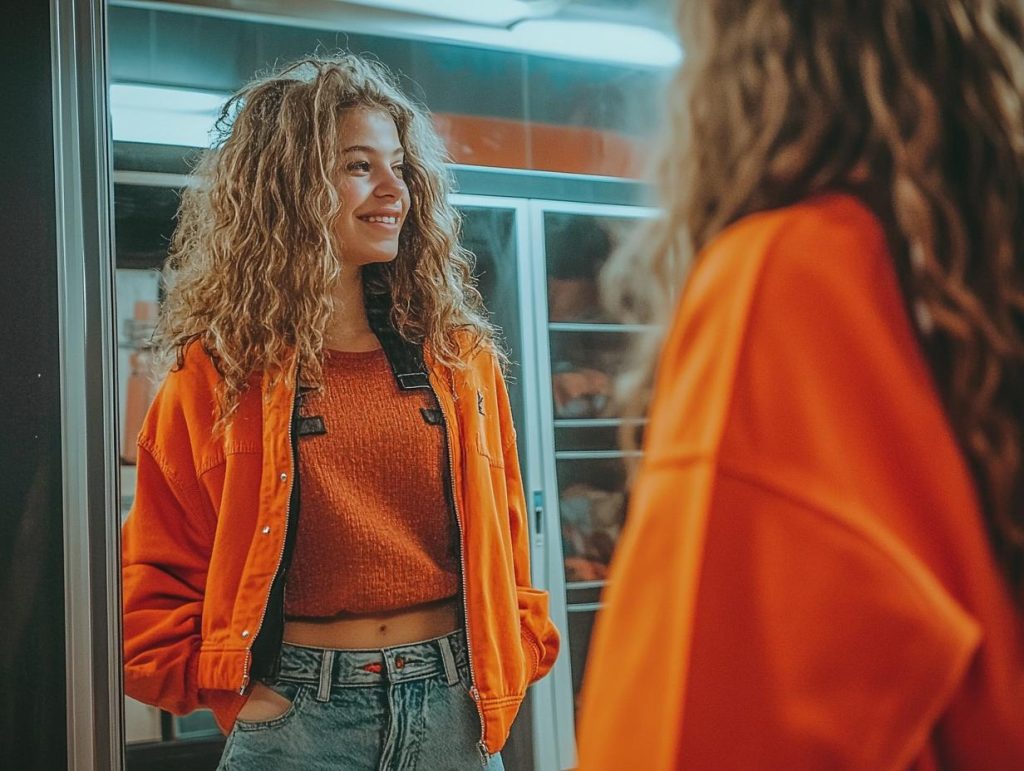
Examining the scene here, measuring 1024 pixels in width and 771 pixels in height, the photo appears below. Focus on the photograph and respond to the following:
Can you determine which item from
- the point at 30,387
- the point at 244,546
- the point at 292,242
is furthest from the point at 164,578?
the point at 292,242

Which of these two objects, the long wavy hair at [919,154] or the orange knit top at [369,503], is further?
the orange knit top at [369,503]

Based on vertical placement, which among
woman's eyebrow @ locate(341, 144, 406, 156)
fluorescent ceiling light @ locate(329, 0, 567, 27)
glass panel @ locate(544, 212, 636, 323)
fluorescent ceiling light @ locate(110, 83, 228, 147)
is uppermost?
fluorescent ceiling light @ locate(329, 0, 567, 27)

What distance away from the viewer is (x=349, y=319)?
1.70 meters

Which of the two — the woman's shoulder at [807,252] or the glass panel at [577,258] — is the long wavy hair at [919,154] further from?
the glass panel at [577,258]

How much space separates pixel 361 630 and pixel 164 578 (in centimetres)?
37

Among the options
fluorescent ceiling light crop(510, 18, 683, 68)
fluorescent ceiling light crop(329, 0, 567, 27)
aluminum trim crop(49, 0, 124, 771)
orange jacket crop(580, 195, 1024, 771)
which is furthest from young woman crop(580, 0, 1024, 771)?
aluminum trim crop(49, 0, 124, 771)

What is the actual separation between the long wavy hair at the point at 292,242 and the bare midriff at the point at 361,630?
1.15ft

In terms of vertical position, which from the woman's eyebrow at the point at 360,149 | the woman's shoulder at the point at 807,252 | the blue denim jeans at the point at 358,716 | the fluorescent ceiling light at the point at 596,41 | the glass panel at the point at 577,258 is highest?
the fluorescent ceiling light at the point at 596,41

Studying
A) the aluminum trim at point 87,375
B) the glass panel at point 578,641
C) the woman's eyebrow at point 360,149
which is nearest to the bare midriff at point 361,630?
the glass panel at point 578,641

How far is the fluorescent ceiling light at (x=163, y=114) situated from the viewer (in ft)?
5.82

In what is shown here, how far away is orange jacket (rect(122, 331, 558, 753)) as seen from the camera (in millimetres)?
1599

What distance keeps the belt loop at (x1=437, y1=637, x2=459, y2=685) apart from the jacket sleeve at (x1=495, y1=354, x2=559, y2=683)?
15cm

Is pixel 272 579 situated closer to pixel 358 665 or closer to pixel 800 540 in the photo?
pixel 358 665

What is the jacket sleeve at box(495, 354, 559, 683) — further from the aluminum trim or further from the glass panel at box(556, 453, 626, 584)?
the aluminum trim
